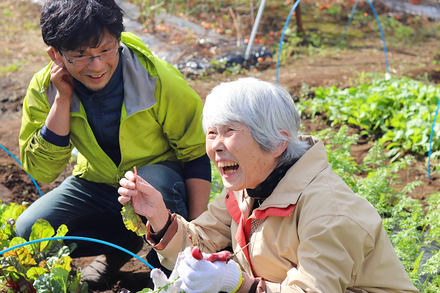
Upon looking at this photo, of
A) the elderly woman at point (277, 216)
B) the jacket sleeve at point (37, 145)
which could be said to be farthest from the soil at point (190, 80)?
the elderly woman at point (277, 216)

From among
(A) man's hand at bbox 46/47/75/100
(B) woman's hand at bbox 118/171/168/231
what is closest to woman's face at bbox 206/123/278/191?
(B) woman's hand at bbox 118/171/168/231

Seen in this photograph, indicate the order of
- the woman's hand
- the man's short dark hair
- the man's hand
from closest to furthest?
the woman's hand < the man's short dark hair < the man's hand

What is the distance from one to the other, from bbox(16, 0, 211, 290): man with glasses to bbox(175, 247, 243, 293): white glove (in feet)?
2.57

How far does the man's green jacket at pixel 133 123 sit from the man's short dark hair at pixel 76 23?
30 cm

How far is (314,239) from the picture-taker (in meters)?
1.43

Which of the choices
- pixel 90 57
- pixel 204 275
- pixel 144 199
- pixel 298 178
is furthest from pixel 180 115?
pixel 204 275

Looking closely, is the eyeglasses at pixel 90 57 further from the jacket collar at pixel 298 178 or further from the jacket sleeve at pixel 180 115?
the jacket collar at pixel 298 178

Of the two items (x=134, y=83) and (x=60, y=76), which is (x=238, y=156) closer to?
(x=134, y=83)

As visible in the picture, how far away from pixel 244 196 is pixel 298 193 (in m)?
0.32

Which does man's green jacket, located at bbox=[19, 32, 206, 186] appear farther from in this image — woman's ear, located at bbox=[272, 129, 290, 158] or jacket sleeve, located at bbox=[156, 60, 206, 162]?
woman's ear, located at bbox=[272, 129, 290, 158]

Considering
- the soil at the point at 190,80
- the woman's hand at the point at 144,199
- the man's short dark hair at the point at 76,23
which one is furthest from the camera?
the soil at the point at 190,80

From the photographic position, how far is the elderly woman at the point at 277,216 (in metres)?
1.41

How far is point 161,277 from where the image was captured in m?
1.54

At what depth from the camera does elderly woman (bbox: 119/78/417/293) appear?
1.41 m
